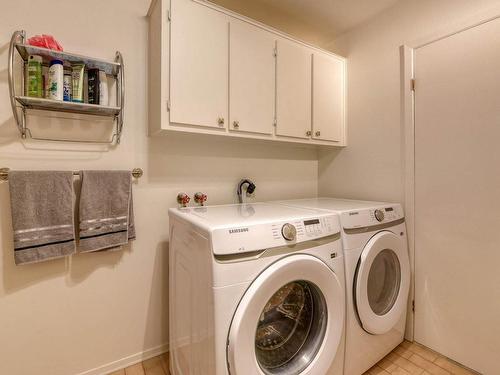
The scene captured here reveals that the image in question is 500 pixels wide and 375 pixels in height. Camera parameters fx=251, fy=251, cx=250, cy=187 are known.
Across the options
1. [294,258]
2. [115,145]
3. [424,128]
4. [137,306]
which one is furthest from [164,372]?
[424,128]

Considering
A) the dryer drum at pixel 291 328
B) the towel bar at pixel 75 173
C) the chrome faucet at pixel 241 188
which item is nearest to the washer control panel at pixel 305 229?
the dryer drum at pixel 291 328

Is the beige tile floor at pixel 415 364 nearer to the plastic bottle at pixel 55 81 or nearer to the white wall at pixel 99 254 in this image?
the white wall at pixel 99 254

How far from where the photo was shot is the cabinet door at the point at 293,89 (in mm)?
1729

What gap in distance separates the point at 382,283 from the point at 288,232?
988mm

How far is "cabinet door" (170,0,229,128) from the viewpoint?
135cm

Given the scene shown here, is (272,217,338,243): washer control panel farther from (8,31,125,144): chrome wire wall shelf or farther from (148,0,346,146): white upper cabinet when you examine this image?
(8,31,125,144): chrome wire wall shelf

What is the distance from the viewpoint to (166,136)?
162 cm

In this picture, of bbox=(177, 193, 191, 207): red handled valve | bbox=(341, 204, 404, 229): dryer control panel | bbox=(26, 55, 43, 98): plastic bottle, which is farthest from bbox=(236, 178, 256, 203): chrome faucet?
bbox=(26, 55, 43, 98): plastic bottle

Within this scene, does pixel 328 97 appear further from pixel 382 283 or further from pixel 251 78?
pixel 382 283

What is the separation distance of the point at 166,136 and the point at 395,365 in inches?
79.6

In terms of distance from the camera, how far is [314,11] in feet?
6.36

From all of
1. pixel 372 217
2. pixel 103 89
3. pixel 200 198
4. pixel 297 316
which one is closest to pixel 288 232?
pixel 297 316

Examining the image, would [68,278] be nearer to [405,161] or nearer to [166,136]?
[166,136]

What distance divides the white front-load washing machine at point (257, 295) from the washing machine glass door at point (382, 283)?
0.16m
